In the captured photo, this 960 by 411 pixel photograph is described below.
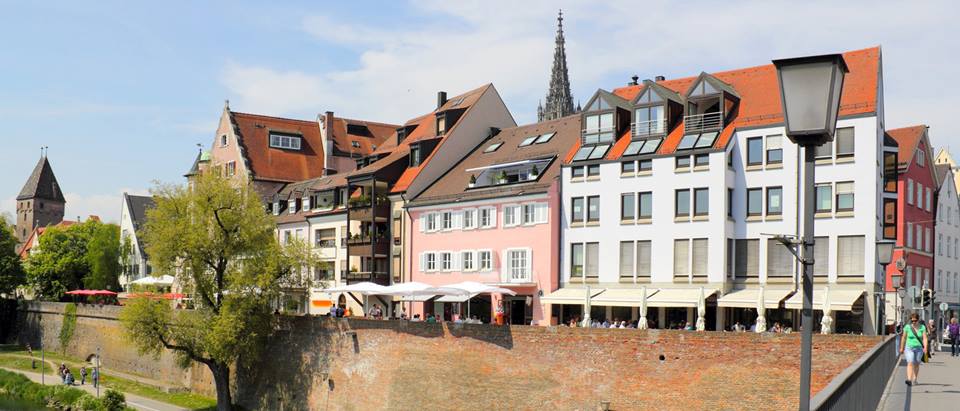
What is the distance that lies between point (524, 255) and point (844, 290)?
1627 centimetres

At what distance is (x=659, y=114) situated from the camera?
1822 inches

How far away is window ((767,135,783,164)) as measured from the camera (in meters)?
42.4

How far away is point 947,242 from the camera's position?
6481 cm

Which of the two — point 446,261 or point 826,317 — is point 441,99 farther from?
point 826,317

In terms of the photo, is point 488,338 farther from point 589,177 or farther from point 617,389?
point 589,177

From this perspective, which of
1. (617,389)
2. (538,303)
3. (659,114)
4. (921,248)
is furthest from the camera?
(921,248)

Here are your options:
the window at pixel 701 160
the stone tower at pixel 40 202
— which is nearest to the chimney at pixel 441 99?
the window at pixel 701 160

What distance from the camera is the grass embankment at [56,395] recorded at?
5253cm

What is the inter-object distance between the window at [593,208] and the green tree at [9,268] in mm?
63549

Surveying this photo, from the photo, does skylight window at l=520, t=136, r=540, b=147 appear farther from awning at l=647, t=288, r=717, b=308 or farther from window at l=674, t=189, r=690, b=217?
awning at l=647, t=288, r=717, b=308

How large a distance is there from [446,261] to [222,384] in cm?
1359

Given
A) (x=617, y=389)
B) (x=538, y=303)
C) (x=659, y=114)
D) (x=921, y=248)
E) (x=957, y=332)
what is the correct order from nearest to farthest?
(x=617, y=389), (x=957, y=332), (x=659, y=114), (x=538, y=303), (x=921, y=248)

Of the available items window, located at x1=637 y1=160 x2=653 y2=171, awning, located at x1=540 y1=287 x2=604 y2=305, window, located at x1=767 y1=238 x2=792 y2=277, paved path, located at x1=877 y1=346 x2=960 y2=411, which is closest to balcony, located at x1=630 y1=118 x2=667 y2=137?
window, located at x1=637 y1=160 x2=653 y2=171

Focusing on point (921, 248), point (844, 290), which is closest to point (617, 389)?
point (844, 290)
